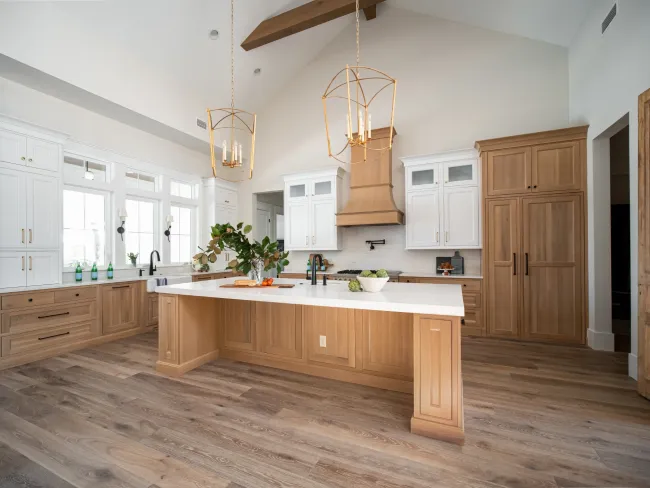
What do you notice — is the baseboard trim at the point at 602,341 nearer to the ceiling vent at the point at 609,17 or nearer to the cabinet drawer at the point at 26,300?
the ceiling vent at the point at 609,17

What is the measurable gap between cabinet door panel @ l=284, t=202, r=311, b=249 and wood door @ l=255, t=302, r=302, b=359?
264 cm

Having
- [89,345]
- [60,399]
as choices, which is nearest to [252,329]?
[60,399]

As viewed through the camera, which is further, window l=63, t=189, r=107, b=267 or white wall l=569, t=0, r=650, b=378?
window l=63, t=189, r=107, b=267

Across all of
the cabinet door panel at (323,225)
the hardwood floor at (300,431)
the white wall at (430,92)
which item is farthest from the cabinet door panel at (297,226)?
the hardwood floor at (300,431)

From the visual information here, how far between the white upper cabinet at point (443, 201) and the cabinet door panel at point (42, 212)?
15.4ft

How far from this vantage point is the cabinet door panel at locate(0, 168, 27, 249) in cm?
325

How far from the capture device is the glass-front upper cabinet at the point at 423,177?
475 cm

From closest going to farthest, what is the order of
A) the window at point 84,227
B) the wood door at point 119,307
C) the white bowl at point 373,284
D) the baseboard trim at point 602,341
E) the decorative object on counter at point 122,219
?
the white bowl at point 373,284
the baseboard trim at point 602,341
the wood door at point 119,307
the window at point 84,227
the decorative object on counter at point 122,219

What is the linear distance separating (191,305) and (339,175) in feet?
11.4

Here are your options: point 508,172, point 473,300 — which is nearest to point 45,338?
point 473,300

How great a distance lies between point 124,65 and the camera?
165 inches

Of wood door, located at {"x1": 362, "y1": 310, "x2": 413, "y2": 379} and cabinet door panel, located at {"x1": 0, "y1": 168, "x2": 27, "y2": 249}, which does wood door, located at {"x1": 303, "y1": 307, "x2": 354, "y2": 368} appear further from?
cabinet door panel, located at {"x1": 0, "y1": 168, "x2": 27, "y2": 249}

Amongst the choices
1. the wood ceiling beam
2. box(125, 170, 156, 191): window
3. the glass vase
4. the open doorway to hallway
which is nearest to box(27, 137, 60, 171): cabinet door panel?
box(125, 170, 156, 191): window

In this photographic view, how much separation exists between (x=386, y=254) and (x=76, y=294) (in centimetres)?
443
